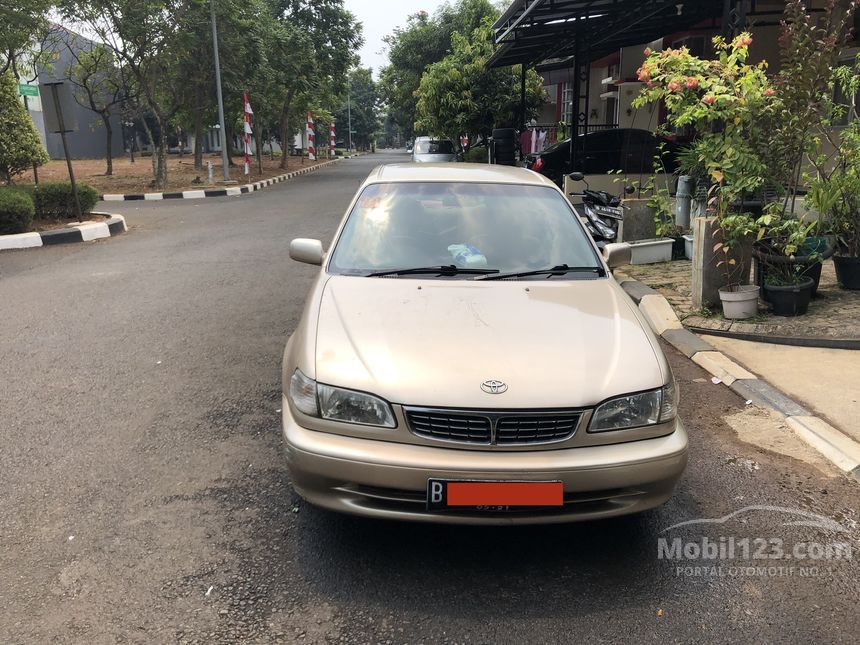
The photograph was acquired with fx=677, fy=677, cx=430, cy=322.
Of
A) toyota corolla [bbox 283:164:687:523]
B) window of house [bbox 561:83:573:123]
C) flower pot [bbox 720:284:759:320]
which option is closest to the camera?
toyota corolla [bbox 283:164:687:523]

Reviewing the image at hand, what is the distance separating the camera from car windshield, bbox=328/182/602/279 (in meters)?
3.51

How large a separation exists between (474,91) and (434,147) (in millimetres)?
2529

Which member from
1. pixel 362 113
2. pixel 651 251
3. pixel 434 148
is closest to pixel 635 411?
pixel 651 251

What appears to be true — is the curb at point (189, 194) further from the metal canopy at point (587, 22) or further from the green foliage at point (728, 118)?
the green foliage at point (728, 118)

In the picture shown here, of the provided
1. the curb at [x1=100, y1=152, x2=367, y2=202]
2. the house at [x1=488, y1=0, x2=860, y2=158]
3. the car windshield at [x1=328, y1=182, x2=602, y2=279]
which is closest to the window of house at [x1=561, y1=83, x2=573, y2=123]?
the house at [x1=488, y1=0, x2=860, y2=158]

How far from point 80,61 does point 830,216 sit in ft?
87.5

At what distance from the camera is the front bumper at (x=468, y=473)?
2.39 meters

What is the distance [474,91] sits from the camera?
23438 mm

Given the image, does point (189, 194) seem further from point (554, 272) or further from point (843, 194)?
point (554, 272)

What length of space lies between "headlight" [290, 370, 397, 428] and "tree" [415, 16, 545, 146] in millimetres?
21960

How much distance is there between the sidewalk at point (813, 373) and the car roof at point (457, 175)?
6.80 ft

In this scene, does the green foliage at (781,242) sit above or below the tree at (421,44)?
below

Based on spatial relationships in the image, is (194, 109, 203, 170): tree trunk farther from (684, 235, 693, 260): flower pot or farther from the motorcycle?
(684, 235, 693, 260): flower pot

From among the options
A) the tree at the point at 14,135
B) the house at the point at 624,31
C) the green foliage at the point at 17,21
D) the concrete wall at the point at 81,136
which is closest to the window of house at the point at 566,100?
the house at the point at 624,31
